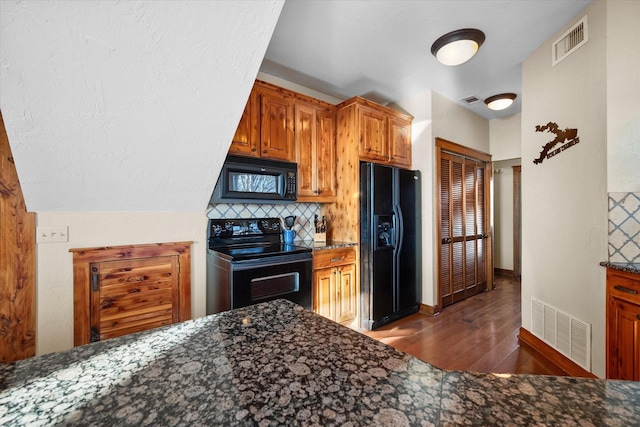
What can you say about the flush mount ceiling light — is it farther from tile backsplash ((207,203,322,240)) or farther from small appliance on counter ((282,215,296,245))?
small appliance on counter ((282,215,296,245))

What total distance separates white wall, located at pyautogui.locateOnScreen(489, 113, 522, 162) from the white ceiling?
1.07 m

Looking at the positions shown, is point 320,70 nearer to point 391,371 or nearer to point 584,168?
point 584,168

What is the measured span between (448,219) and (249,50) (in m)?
3.04

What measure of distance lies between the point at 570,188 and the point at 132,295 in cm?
345

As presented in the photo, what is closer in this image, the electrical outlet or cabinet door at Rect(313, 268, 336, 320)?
the electrical outlet

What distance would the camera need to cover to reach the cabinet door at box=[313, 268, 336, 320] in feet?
8.73

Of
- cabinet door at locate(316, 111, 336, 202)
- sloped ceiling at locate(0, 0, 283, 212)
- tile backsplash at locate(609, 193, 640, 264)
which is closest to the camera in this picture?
sloped ceiling at locate(0, 0, 283, 212)

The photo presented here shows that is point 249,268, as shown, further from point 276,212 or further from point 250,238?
point 276,212

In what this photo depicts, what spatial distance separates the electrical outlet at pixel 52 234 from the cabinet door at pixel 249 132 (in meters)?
1.29

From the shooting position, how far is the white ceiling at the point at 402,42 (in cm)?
205

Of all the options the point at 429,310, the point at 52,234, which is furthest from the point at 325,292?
the point at 52,234

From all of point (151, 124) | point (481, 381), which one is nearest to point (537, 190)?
point (481, 381)

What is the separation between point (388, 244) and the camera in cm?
307

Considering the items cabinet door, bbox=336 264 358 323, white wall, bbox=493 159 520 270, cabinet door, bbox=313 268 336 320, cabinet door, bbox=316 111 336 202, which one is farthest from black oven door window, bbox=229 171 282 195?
white wall, bbox=493 159 520 270
